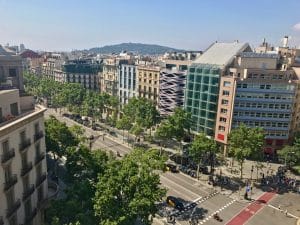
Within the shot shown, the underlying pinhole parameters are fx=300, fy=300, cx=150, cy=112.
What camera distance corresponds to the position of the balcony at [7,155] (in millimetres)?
36744

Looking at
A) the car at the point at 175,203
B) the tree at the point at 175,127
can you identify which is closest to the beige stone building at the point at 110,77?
the tree at the point at 175,127

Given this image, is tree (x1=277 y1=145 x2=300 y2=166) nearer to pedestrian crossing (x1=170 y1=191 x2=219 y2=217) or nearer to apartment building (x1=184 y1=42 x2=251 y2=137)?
pedestrian crossing (x1=170 y1=191 x2=219 y2=217)

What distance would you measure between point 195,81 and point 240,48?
18.0 metres

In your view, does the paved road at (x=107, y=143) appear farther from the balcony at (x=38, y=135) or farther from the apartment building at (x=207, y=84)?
the balcony at (x=38, y=135)

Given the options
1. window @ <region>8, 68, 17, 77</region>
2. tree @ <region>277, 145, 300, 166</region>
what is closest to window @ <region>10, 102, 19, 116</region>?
window @ <region>8, 68, 17, 77</region>

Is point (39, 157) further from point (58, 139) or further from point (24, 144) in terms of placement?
point (58, 139)

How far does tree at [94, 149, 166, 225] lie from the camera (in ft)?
132

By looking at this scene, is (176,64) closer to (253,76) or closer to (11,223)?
(253,76)

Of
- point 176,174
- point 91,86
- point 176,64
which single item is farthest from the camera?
point 91,86

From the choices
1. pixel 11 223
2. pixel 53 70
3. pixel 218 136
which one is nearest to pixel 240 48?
pixel 218 136

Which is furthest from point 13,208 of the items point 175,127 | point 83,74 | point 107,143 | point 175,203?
point 83,74

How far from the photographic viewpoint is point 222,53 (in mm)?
97062

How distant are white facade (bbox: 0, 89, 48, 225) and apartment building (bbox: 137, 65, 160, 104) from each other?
6886cm

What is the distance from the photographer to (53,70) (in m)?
182
